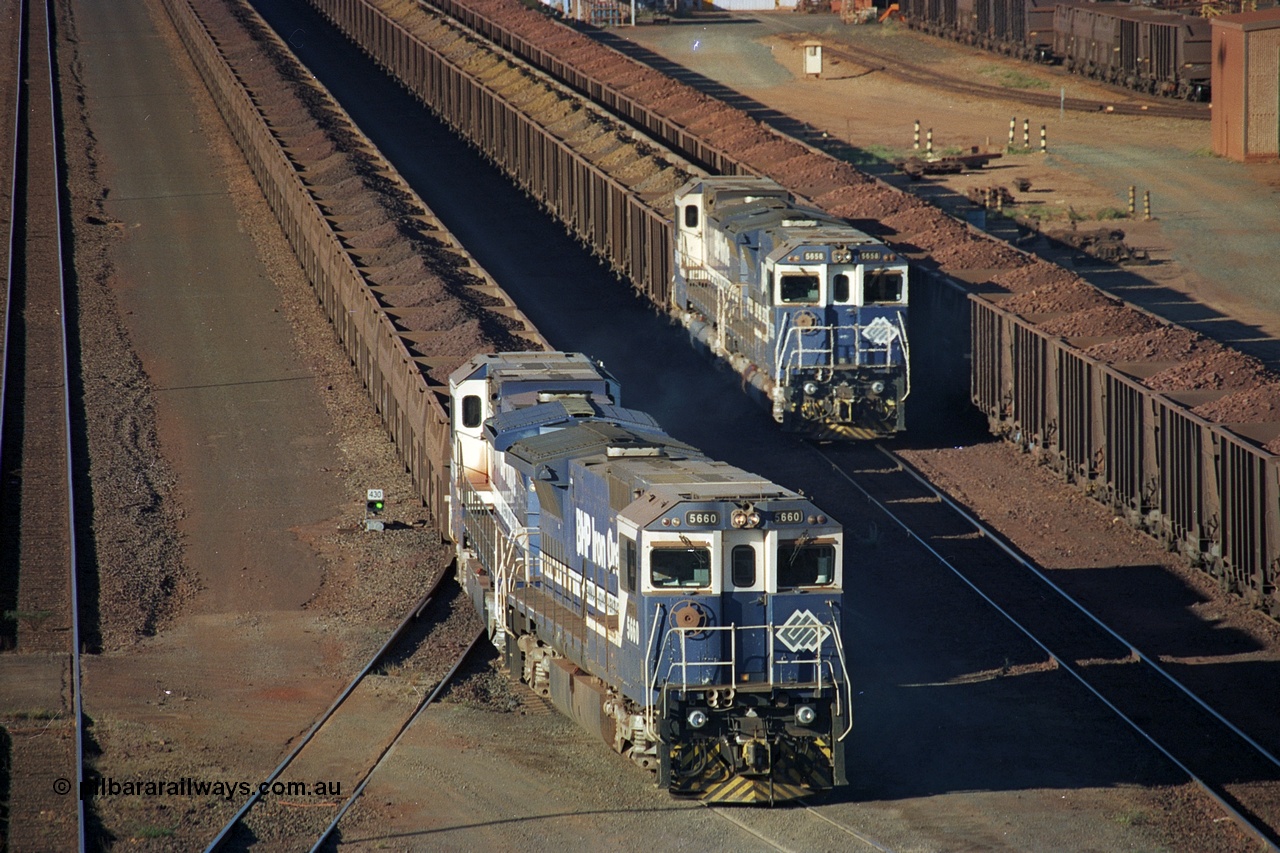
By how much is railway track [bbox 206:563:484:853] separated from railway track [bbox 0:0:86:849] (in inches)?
70.7

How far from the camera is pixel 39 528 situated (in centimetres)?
2738

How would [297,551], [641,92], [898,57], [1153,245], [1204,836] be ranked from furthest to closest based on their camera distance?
[898,57] < [641,92] < [1153,245] < [297,551] < [1204,836]

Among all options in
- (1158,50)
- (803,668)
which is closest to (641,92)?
(1158,50)

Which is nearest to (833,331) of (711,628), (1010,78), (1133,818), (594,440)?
(594,440)

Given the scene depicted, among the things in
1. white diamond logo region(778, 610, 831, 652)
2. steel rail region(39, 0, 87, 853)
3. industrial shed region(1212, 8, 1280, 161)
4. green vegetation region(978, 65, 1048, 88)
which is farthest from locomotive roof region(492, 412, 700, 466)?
green vegetation region(978, 65, 1048, 88)

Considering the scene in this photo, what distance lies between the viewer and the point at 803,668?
57.5 feet

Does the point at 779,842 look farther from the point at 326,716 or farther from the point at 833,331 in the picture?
the point at 833,331

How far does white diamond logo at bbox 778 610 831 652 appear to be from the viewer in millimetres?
17359

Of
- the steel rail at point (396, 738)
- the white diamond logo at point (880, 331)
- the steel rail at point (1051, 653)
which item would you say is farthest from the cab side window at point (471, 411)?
the white diamond logo at point (880, 331)

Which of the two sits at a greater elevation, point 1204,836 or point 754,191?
point 754,191

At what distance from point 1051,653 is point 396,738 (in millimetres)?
8500

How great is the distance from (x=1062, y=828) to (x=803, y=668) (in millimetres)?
3008

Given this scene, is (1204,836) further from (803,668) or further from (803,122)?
(803,122)

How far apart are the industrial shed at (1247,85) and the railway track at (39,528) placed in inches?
1373
